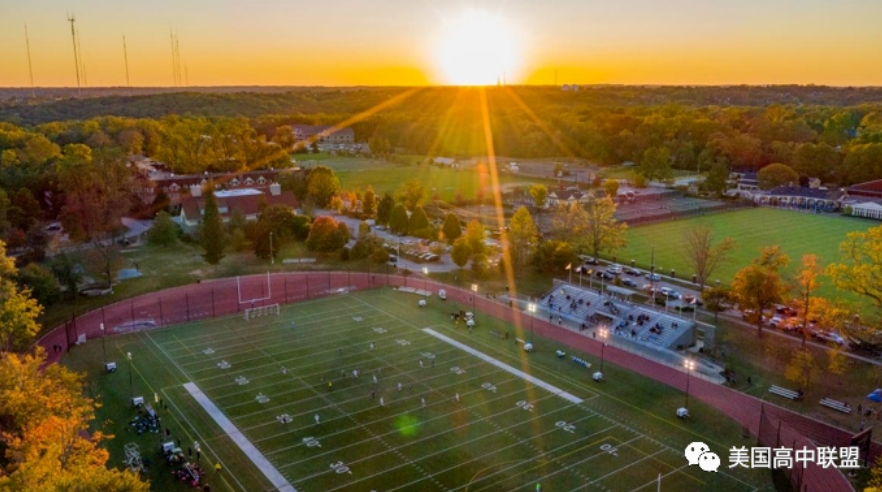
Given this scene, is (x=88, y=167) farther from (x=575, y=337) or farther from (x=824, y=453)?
(x=824, y=453)

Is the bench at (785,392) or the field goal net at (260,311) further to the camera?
the field goal net at (260,311)

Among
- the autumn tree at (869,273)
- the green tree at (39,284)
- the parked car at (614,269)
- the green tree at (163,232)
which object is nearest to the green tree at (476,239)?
the parked car at (614,269)

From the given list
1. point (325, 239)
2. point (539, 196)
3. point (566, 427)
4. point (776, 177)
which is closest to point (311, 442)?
point (566, 427)

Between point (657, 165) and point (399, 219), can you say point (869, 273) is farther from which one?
point (657, 165)

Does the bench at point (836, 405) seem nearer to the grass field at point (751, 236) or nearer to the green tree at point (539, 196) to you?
the grass field at point (751, 236)

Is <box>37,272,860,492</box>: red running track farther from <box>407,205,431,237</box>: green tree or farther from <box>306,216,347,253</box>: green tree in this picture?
<box>407,205,431,237</box>: green tree

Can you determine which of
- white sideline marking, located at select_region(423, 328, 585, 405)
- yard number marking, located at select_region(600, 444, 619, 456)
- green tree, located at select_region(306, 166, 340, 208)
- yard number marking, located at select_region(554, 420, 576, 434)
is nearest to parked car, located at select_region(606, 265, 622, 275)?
white sideline marking, located at select_region(423, 328, 585, 405)
